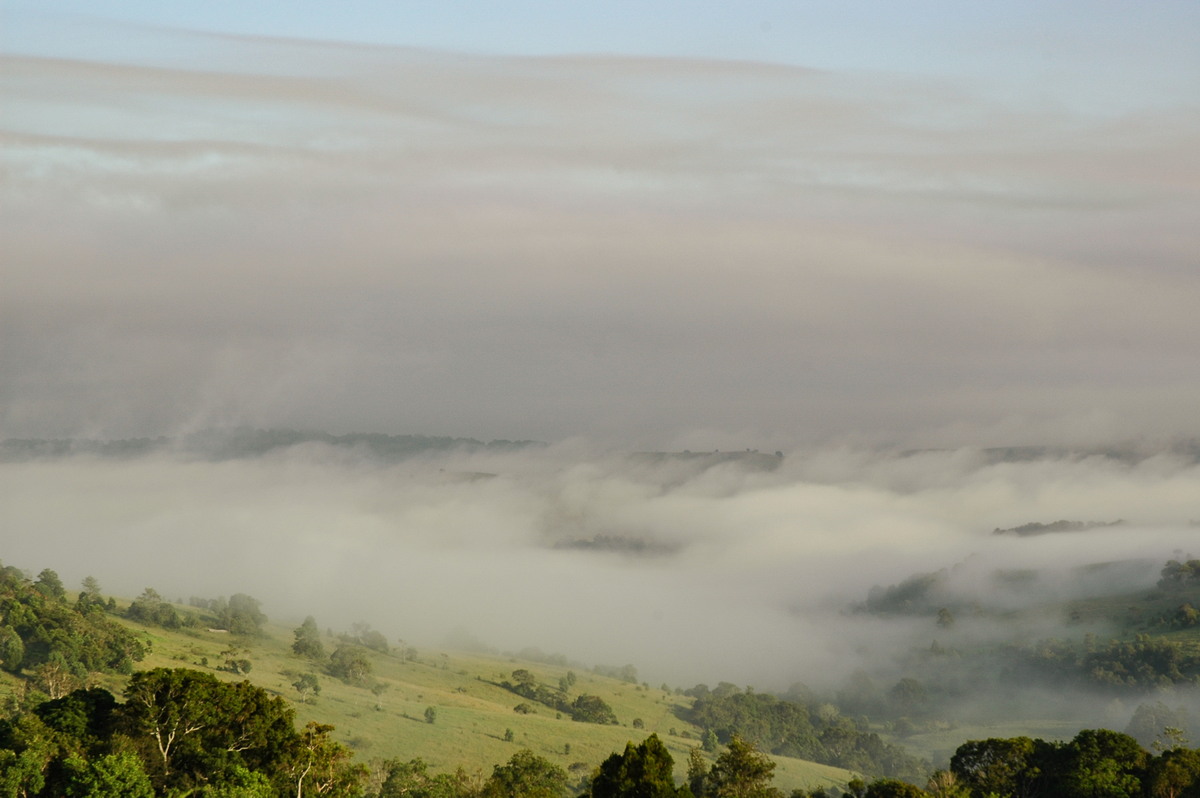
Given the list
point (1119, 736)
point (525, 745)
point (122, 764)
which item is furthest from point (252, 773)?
point (525, 745)

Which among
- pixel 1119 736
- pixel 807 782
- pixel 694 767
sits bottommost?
pixel 807 782

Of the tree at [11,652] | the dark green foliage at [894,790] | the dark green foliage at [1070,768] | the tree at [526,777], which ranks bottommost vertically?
the tree at [526,777]

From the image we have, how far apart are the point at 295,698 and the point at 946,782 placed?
104939 mm

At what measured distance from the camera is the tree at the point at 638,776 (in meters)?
78.8

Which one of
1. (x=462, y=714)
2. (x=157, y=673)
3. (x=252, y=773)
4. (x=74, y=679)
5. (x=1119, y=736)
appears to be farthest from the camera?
(x=462, y=714)

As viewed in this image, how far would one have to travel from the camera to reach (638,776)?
79.8 metres

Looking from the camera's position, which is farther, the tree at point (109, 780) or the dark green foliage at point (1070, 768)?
the dark green foliage at point (1070, 768)

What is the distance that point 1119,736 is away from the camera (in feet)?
332

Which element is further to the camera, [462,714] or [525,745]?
[462,714]

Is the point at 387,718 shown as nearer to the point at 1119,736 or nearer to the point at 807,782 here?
the point at 807,782

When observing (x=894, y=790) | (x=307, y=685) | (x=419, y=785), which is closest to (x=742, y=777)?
(x=894, y=790)

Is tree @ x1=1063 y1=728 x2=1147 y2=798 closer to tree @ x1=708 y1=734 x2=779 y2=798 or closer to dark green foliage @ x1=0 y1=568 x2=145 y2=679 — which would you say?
tree @ x1=708 y1=734 x2=779 y2=798

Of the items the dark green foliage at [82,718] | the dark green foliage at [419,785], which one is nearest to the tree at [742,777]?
the dark green foliage at [419,785]

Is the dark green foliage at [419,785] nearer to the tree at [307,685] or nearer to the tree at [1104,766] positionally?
the tree at [1104,766]
